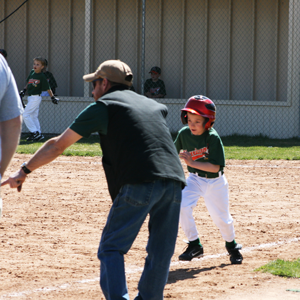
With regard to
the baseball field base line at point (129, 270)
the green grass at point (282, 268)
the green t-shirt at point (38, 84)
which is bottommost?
the baseball field base line at point (129, 270)

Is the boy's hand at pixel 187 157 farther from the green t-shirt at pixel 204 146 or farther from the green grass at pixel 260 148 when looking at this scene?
the green grass at pixel 260 148

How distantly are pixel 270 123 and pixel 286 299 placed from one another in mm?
12187

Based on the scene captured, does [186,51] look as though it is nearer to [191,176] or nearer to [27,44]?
[27,44]

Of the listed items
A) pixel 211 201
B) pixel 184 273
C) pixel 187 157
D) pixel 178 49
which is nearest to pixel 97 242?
pixel 184 273

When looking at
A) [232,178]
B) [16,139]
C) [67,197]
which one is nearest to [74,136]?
[16,139]

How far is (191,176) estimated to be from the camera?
4785 mm

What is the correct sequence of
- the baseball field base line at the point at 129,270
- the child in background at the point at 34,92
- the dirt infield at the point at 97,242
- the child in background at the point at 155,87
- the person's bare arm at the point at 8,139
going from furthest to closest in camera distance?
the child in background at the point at 155,87 < the child in background at the point at 34,92 < the dirt infield at the point at 97,242 < the baseball field base line at the point at 129,270 < the person's bare arm at the point at 8,139

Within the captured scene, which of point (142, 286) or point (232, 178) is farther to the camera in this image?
point (232, 178)

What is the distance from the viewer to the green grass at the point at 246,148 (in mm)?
11609

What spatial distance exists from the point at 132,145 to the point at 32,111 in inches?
433

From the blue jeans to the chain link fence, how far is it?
12.6 m

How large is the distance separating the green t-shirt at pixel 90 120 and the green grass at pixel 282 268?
84.3 inches

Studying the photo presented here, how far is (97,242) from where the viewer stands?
5281 mm

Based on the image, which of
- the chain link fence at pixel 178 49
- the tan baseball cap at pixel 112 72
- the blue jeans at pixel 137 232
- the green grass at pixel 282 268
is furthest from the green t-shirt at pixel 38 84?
the blue jeans at pixel 137 232
